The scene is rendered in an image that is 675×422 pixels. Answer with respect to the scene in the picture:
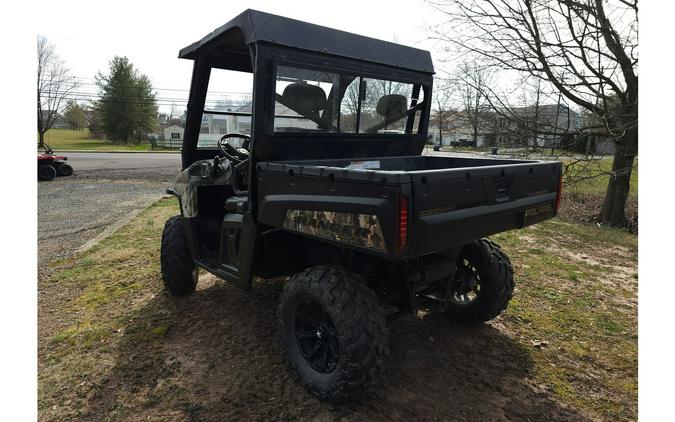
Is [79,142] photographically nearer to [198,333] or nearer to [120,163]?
[120,163]

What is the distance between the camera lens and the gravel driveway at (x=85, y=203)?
632 cm

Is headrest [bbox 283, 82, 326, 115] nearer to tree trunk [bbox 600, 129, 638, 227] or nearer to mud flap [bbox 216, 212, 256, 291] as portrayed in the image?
mud flap [bbox 216, 212, 256, 291]

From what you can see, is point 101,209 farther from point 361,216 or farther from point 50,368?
point 361,216

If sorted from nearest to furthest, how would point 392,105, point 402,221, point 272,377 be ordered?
1. point 402,221
2. point 272,377
3. point 392,105

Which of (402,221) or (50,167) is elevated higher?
(402,221)

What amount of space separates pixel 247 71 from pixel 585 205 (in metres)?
9.46

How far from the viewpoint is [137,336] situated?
11.1 feet

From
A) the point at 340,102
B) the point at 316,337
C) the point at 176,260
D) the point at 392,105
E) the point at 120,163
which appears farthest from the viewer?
the point at 120,163

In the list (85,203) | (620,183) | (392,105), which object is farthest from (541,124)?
(85,203)

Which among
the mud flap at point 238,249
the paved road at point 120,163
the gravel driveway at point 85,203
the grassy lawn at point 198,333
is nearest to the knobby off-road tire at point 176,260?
the grassy lawn at point 198,333

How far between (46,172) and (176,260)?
12448 mm

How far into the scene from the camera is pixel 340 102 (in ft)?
10.6

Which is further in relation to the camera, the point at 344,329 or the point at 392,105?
the point at 392,105

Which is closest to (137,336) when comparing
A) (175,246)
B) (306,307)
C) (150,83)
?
(175,246)
